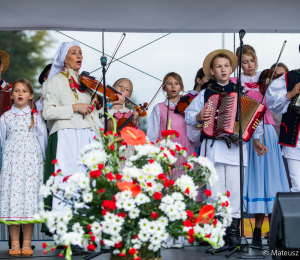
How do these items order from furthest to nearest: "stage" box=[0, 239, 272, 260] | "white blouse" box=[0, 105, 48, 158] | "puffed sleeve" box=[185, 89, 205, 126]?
"puffed sleeve" box=[185, 89, 205, 126] < "white blouse" box=[0, 105, 48, 158] < "stage" box=[0, 239, 272, 260]

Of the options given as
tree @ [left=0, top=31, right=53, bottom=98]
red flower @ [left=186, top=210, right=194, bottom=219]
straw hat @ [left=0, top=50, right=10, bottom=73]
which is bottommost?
red flower @ [left=186, top=210, right=194, bottom=219]

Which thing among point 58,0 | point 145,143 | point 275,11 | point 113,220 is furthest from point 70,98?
point 275,11

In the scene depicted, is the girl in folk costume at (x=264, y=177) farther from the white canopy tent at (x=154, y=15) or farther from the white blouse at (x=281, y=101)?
the white canopy tent at (x=154, y=15)

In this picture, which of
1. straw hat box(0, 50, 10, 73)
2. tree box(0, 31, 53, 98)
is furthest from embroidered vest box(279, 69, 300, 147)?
tree box(0, 31, 53, 98)

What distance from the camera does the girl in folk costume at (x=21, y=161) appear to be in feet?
10.5

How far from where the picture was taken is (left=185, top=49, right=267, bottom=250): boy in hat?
333 centimetres

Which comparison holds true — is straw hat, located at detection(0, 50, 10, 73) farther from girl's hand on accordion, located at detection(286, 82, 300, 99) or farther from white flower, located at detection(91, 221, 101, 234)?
white flower, located at detection(91, 221, 101, 234)

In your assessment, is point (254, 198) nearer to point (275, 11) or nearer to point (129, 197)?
point (275, 11)

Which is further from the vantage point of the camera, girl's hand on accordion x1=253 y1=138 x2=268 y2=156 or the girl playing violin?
the girl playing violin

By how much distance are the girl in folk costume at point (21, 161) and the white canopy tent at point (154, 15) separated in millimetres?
946

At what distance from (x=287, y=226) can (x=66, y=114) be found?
6.21ft

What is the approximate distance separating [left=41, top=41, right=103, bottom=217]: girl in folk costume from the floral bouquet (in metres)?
1.41

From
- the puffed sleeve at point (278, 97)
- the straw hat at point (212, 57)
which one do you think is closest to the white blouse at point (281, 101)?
the puffed sleeve at point (278, 97)

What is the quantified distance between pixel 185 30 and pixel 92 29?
991mm
